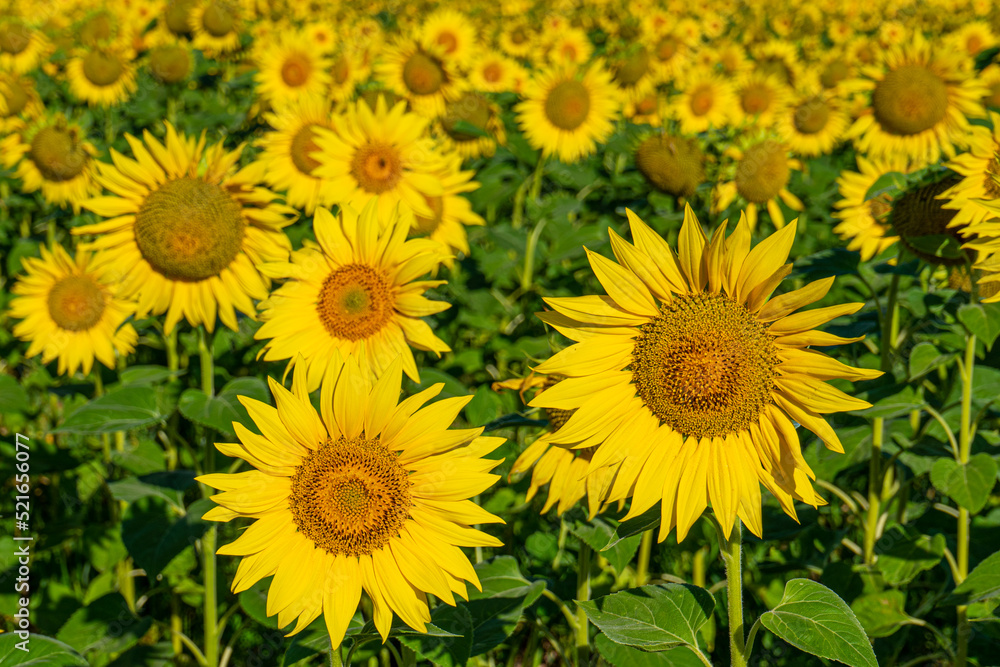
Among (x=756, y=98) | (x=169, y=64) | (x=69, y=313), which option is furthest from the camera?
(x=756, y=98)

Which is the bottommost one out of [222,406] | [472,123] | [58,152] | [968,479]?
[222,406]

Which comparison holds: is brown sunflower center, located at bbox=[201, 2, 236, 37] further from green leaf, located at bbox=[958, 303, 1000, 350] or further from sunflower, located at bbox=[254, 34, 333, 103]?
green leaf, located at bbox=[958, 303, 1000, 350]

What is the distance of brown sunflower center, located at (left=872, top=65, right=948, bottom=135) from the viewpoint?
4.80 meters

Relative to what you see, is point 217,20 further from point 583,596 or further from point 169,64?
point 583,596

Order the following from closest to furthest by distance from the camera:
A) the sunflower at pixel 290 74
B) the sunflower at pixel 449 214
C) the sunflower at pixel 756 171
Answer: the sunflower at pixel 449 214, the sunflower at pixel 756 171, the sunflower at pixel 290 74

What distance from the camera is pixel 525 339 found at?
12.9ft

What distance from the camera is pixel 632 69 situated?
25.7 feet

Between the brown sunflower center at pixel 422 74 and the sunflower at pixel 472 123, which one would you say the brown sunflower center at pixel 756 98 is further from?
the brown sunflower center at pixel 422 74

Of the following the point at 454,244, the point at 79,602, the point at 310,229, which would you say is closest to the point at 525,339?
the point at 454,244

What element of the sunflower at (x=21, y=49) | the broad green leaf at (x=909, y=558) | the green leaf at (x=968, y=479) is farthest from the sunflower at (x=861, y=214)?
the sunflower at (x=21, y=49)

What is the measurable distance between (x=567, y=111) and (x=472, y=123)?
871 mm

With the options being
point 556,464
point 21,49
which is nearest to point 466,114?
point 556,464

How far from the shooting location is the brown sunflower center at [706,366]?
172 cm

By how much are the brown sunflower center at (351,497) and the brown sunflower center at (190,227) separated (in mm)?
1247
